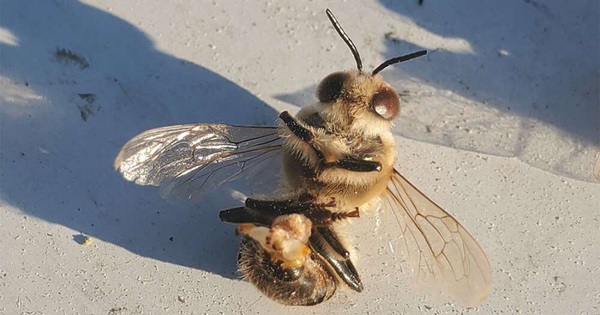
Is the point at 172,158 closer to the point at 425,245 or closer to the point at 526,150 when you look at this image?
the point at 425,245

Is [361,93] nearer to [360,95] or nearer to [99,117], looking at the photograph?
[360,95]

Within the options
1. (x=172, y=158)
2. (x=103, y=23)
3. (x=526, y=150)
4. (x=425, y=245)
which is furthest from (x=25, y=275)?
(x=526, y=150)

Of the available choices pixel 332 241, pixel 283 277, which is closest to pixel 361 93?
pixel 332 241

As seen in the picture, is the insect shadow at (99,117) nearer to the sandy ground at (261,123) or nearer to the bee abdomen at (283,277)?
the sandy ground at (261,123)

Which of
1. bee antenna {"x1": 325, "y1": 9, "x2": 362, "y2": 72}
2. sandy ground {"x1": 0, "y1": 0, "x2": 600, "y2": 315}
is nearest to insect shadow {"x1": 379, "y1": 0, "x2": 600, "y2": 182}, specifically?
sandy ground {"x1": 0, "y1": 0, "x2": 600, "y2": 315}

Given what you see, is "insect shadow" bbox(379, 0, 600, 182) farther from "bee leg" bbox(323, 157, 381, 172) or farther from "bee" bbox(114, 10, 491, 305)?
"bee leg" bbox(323, 157, 381, 172)

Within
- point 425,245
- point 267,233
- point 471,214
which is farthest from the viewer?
point 471,214
